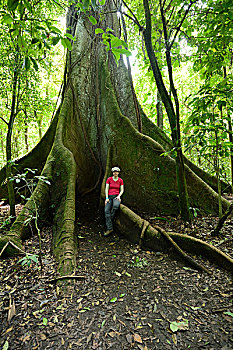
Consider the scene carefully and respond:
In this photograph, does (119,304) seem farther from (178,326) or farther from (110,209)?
(110,209)

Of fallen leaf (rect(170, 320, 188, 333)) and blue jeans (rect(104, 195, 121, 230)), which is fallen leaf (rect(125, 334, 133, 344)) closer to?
fallen leaf (rect(170, 320, 188, 333))

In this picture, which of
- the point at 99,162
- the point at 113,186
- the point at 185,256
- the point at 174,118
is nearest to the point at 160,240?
the point at 185,256

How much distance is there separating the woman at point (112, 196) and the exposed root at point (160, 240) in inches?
5.8

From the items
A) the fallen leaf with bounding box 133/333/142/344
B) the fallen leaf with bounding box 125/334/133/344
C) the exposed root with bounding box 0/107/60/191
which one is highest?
the exposed root with bounding box 0/107/60/191

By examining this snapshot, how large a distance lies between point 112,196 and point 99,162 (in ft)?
4.81

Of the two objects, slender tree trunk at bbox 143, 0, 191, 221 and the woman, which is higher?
slender tree trunk at bbox 143, 0, 191, 221

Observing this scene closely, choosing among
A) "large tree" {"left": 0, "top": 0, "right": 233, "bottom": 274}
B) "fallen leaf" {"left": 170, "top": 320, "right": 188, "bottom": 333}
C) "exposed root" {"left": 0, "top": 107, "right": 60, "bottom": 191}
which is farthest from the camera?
"exposed root" {"left": 0, "top": 107, "right": 60, "bottom": 191}

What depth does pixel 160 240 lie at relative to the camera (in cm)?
328

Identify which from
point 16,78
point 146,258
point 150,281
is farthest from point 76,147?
point 150,281

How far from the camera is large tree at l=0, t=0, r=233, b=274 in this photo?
11.0 ft

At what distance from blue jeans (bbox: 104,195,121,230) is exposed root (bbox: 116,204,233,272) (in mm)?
122

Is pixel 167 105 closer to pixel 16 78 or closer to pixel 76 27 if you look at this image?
pixel 16 78

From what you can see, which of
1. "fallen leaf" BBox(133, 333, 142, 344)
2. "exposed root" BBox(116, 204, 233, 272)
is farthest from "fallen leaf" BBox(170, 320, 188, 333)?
"exposed root" BBox(116, 204, 233, 272)

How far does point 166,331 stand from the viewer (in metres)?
1.96
